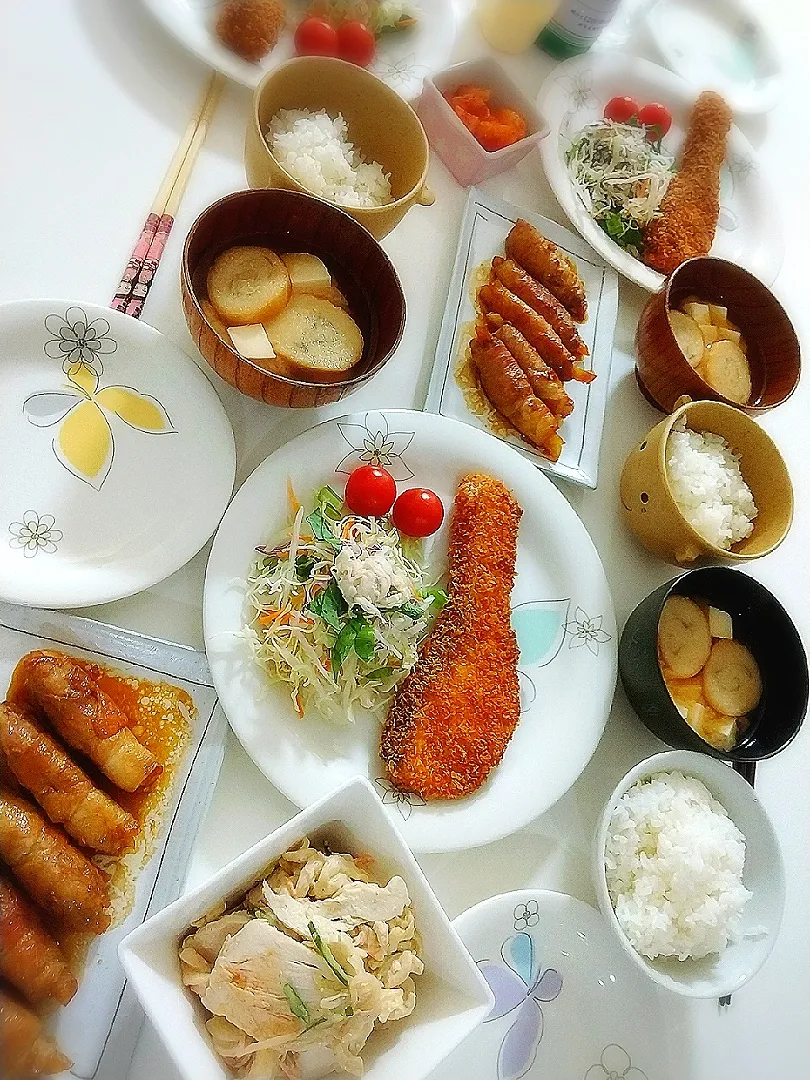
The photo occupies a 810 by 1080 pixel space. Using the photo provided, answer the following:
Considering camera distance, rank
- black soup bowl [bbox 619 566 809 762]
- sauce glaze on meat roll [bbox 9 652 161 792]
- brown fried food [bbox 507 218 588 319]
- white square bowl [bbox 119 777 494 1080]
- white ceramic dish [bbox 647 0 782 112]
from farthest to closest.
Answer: white ceramic dish [bbox 647 0 782 112] < brown fried food [bbox 507 218 588 319] < black soup bowl [bbox 619 566 809 762] < sauce glaze on meat roll [bbox 9 652 161 792] < white square bowl [bbox 119 777 494 1080]

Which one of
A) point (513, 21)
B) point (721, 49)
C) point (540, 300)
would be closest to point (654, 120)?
point (513, 21)

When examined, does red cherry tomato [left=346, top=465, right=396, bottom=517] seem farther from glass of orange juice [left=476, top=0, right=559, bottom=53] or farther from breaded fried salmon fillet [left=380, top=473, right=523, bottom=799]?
glass of orange juice [left=476, top=0, right=559, bottom=53]

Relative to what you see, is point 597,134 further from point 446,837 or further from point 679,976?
point 679,976

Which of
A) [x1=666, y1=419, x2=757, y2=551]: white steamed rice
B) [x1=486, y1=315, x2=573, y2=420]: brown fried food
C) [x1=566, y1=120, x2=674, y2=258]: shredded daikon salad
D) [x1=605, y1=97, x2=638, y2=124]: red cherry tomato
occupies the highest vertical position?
[x1=605, y1=97, x2=638, y2=124]: red cherry tomato

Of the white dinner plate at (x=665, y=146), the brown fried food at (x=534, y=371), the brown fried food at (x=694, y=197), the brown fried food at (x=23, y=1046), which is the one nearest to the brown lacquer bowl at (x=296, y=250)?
the brown fried food at (x=534, y=371)

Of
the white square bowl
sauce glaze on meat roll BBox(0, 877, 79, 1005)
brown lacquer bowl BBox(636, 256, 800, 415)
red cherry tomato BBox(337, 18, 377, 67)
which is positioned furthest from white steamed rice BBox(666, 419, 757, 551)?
sauce glaze on meat roll BBox(0, 877, 79, 1005)

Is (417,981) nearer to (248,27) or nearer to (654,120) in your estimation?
(248,27)
